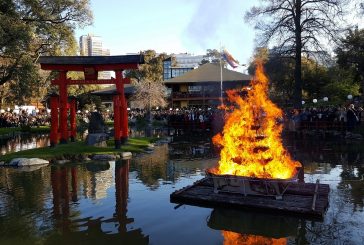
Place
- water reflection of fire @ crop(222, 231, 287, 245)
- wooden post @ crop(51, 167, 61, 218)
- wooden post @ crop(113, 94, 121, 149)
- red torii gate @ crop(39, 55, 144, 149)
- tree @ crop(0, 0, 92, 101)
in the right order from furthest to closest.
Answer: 1. tree @ crop(0, 0, 92, 101)
2. red torii gate @ crop(39, 55, 144, 149)
3. wooden post @ crop(113, 94, 121, 149)
4. wooden post @ crop(51, 167, 61, 218)
5. water reflection of fire @ crop(222, 231, 287, 245)

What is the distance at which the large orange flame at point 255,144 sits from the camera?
10.7 m

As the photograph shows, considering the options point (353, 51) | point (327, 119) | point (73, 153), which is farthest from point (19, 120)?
point (353, 51)

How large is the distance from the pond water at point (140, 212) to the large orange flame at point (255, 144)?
4.71ft

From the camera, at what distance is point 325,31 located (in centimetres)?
3366

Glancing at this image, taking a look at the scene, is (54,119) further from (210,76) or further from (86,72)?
(210,76)

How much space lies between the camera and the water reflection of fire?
312 inches

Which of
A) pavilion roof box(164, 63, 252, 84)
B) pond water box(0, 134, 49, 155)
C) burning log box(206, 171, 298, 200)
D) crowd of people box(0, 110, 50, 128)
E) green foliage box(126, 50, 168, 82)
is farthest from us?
green foliage box(126, 50, 168, 82)

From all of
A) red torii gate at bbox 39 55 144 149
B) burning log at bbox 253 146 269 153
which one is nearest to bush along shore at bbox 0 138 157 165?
red torii gate at bbox 39 55 144 149

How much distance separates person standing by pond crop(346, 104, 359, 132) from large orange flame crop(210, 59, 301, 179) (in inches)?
789

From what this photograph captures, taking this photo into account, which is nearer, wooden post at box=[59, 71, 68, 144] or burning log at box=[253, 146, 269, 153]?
burning log at box=[253, 146, 269, 153]

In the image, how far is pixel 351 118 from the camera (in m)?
29.7

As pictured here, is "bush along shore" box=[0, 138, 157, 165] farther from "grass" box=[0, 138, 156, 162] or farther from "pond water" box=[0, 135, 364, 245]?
"pond water" box=[0, 135, 364, 245]

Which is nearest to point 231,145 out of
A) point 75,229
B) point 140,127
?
point 75,229

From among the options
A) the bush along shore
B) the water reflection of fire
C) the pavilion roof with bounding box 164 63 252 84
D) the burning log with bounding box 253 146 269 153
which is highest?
the pavilion roof with bounding box 164 63 252 84
